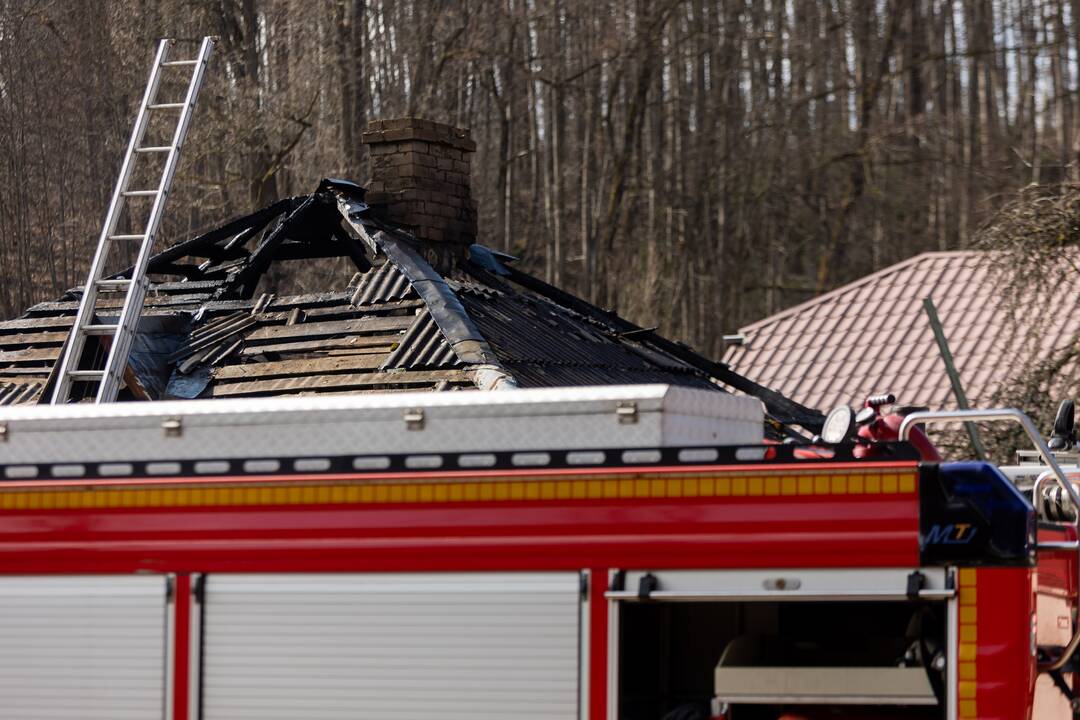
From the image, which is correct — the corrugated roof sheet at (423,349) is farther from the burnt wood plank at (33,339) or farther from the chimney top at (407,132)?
the burnt wood plank at (33,339)

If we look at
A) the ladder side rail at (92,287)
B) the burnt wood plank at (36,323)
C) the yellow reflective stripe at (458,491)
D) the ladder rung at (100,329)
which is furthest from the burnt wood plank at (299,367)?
the yellow reflective stripe at (458,491)

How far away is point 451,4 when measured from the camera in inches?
1231

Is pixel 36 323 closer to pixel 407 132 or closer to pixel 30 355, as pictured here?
pixel 30 355

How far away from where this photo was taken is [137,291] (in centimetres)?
1106

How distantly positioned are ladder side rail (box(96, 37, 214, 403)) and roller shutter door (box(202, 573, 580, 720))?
406cm

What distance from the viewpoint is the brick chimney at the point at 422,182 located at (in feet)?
48.3

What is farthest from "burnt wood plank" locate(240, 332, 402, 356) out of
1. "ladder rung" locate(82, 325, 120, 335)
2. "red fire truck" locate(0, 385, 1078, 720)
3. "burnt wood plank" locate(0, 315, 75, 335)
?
"red fire truck" locate(0, 385, 1078, 720)

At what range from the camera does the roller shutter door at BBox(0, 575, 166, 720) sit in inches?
235

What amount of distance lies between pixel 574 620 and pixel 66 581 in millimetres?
2058

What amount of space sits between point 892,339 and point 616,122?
50.0 ft

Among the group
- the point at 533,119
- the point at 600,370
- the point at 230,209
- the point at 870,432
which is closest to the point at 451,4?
the point at 533,119

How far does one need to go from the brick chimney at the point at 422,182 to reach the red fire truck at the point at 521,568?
28.0ft

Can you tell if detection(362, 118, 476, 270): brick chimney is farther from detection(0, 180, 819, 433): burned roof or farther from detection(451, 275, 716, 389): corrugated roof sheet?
detection(451, 275, 716, 389): corrugated roof sheet

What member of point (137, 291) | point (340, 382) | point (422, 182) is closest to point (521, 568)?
point (137, 291)
